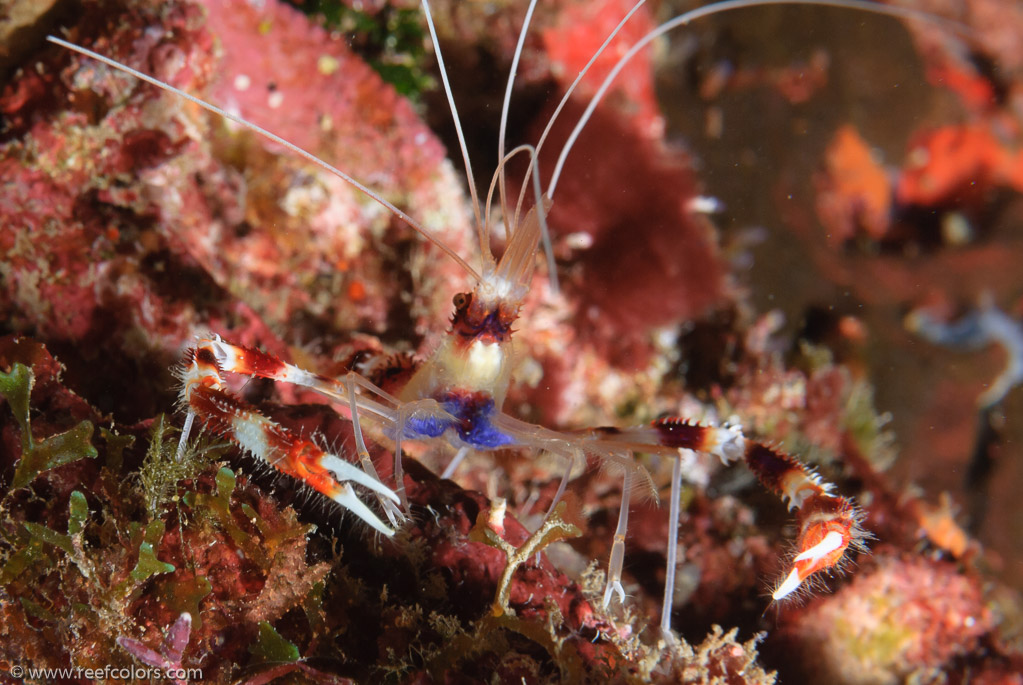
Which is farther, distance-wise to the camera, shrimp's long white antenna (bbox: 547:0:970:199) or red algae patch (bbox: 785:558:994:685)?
red algae patch (bbox: 785:558:994:685)

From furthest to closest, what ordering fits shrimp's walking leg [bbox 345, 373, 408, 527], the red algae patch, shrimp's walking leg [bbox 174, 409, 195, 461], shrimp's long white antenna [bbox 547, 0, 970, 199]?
the red algae patch, shrimp's long white antenna [bbox 547, 0, 970, 199], shrimp's walking leg [bbox 345, 373, 408, 527], shrimp's walking leg [bbox 174, 409, 195, 461]

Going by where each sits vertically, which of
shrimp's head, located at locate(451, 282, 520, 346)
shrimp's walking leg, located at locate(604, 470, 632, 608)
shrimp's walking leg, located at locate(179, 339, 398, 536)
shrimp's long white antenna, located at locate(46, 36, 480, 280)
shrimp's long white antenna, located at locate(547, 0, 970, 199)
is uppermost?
shrimp's long white antenna, located at locate(547, 0, 970, 199)

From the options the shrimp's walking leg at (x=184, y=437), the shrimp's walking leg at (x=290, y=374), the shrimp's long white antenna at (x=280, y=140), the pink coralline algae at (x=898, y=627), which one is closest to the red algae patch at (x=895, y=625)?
the pink coralline algae at (x=898, y=627)

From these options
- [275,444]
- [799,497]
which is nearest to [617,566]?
[799,497]

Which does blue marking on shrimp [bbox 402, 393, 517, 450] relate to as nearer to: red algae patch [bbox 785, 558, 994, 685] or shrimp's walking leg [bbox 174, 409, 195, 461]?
shrimp's walking leg [bbox 174, 409, 195, 461]

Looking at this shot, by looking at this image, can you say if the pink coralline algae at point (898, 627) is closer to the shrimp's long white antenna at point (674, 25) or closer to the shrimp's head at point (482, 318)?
the shrimp's head at point (482, 318)

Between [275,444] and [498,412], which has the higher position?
[275,444]

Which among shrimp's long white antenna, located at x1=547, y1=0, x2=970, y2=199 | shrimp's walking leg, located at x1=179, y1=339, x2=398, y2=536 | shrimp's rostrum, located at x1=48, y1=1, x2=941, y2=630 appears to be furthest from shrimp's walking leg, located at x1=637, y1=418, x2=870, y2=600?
shrimp's walking leg, located at x1=179, y1=339, x2=398, y2=536

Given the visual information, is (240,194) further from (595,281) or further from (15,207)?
(595,281)

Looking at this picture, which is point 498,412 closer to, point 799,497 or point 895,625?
point 799,497
